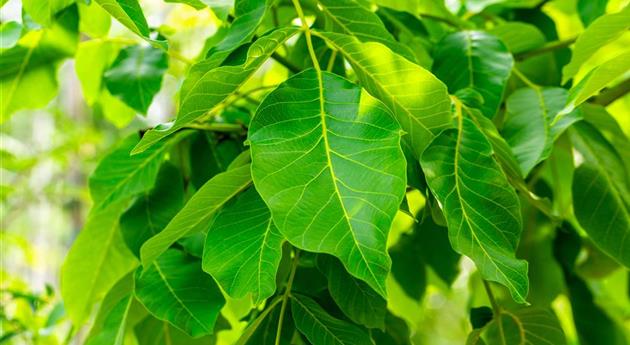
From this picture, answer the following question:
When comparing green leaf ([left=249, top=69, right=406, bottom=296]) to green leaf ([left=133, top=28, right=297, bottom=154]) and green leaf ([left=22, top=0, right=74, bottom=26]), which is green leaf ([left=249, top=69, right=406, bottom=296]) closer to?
green leaf ([left=133, top=28, right=297, bottom=154])

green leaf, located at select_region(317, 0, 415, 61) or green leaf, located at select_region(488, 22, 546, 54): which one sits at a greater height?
green leaf, located at select_region(317, 0, 415, 61)

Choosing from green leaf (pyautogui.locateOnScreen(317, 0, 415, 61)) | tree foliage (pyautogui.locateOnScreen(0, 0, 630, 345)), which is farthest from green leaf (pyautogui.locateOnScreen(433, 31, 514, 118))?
green leaf (pyautogui.locateOnScreen(317, 0, 415, 61))

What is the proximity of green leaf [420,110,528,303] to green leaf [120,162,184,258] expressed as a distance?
0.26 m

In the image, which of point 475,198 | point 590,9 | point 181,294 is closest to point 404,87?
point 475,198

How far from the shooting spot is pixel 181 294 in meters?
0.53

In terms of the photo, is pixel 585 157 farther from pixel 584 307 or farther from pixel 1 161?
pixel 1 161

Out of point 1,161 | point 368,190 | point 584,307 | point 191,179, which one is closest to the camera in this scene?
point 368,190

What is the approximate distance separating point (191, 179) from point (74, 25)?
0.19m

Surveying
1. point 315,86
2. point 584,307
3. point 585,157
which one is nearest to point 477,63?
point 585,157

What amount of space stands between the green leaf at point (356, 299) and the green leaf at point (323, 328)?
0.06ft

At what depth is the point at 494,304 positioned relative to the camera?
57 cm

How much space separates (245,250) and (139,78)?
32 cm

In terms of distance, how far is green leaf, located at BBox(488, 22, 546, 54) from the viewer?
67 centimetres

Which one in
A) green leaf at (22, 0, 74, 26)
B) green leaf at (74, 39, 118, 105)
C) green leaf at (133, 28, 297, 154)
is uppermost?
green leaf at (133, 28, 297, 154)
